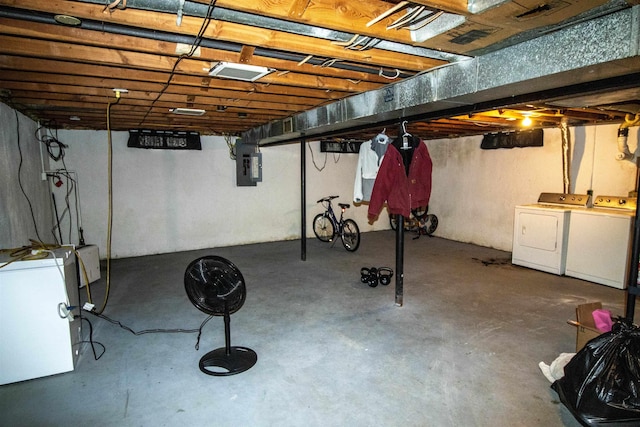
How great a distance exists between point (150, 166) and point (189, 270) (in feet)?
15.0

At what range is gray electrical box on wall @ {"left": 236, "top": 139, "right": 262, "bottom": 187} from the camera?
693 cm

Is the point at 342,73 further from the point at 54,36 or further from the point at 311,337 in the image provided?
the point at 311,337

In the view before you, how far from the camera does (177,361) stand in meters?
2.74

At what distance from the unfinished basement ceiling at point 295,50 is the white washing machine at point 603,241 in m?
1.47

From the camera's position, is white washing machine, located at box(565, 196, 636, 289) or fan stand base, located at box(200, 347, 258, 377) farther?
white washing machine, located at box(565, 196, 636, 289)

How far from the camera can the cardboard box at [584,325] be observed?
2.48 meters

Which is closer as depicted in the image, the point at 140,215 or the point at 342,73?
the point at 342,73

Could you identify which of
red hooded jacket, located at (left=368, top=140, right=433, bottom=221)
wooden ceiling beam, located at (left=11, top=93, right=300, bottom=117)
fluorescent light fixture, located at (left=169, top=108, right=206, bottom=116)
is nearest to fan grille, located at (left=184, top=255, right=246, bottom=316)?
red hooded jacket, located at (left=368, top=140, right=433, bottom=221)

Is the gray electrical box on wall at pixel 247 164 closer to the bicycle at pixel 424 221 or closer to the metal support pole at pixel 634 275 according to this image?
the bicycle at pixel 424 221

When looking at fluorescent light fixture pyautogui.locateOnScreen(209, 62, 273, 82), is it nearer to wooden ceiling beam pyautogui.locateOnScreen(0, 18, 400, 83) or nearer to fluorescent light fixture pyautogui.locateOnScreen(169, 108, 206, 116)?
wooden ceiling beam pyautogui.locateOnScreen(0, 18, 400, 83)

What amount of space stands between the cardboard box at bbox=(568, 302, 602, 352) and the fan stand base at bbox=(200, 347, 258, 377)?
2.42m

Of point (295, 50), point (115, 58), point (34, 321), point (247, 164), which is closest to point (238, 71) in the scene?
point (295, 50)

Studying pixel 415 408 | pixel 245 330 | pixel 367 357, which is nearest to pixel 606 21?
pixel 415 408

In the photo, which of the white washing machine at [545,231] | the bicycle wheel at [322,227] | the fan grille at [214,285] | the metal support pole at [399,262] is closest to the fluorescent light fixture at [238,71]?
the fan grille at [214,285]
